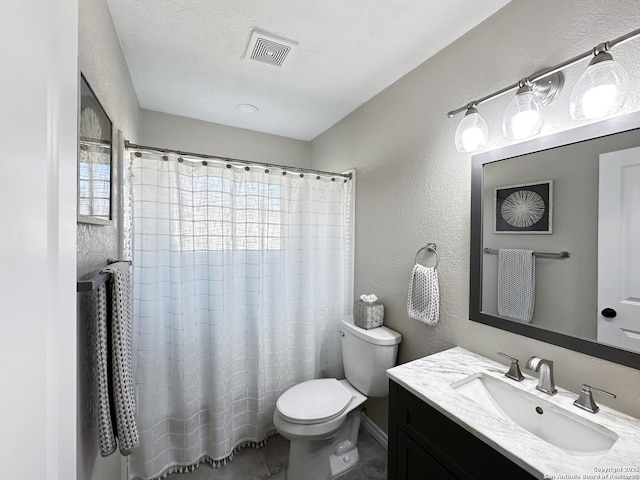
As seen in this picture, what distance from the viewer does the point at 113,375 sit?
3.10 feet

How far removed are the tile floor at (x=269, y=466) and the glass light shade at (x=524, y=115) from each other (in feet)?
6.46

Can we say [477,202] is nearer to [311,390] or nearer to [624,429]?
[624,429]

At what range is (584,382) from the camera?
3.26 feet

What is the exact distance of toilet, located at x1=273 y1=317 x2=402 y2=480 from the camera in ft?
4.90

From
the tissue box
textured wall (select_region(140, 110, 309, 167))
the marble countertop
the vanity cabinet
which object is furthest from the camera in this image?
textured wall (select_region(140, 110, 309, 167))

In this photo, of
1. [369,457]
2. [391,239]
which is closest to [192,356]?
[369,457]

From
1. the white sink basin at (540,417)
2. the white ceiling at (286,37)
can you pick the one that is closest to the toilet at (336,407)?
the white sink basin at (540,417)

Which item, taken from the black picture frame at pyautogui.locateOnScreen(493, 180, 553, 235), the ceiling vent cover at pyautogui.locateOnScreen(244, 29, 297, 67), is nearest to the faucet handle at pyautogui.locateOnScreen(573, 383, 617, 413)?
the black picture frame at pyautogui.locateOnScreen(493, 180, 553, 235)

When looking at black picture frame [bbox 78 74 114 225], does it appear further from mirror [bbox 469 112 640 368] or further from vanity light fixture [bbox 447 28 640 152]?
mirror [bbox 469 112 640 368]

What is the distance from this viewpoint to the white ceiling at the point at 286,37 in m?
1.25

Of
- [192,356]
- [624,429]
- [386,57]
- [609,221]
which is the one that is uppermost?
[386,57]

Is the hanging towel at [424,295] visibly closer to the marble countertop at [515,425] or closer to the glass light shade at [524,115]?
the marble countertop at [515,425]

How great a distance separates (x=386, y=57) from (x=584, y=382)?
69.3 inches

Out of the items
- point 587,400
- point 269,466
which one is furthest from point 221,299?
point 587,400
